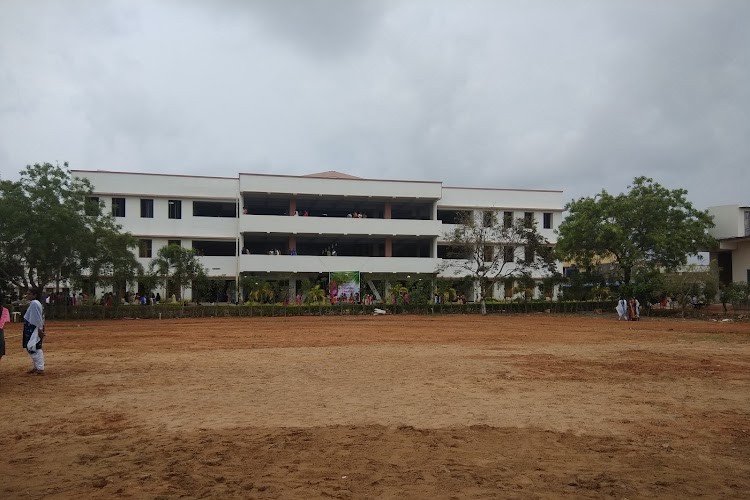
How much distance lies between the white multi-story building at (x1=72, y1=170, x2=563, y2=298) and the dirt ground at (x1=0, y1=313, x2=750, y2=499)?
94.0ft

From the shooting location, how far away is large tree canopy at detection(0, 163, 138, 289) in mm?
29500

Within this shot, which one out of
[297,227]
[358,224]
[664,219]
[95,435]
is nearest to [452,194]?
[358,224]

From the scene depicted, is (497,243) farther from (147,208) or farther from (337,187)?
(147,208)

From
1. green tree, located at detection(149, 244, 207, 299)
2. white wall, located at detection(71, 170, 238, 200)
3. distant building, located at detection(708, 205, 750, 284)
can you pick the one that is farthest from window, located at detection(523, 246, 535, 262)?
green tree, located at detection(149, 244, 207, 299)

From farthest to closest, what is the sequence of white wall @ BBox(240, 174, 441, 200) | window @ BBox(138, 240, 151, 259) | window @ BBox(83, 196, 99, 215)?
white wall @ BBox(240, 174, 441, 200) < window @ BBox(138, 240, 151, 259) < window @ BBox(83, 196, 99, 215)

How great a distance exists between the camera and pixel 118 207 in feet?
137

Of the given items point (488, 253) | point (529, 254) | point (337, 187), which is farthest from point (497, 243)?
point (337, 187)

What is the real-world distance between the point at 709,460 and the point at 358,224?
3826cm

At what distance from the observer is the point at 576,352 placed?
15.4 m

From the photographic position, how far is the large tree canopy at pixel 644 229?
112 feet

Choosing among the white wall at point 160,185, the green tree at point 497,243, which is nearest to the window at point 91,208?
the white wall at point 160,185

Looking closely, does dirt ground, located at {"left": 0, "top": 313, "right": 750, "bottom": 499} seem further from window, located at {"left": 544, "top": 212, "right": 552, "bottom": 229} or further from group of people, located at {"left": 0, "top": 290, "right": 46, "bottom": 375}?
window, located at {"left": 544, "top": 212, "right": 552, "bottom": 229}

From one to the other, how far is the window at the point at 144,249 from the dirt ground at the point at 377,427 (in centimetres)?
2861

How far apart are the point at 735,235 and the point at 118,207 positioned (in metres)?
41.9
